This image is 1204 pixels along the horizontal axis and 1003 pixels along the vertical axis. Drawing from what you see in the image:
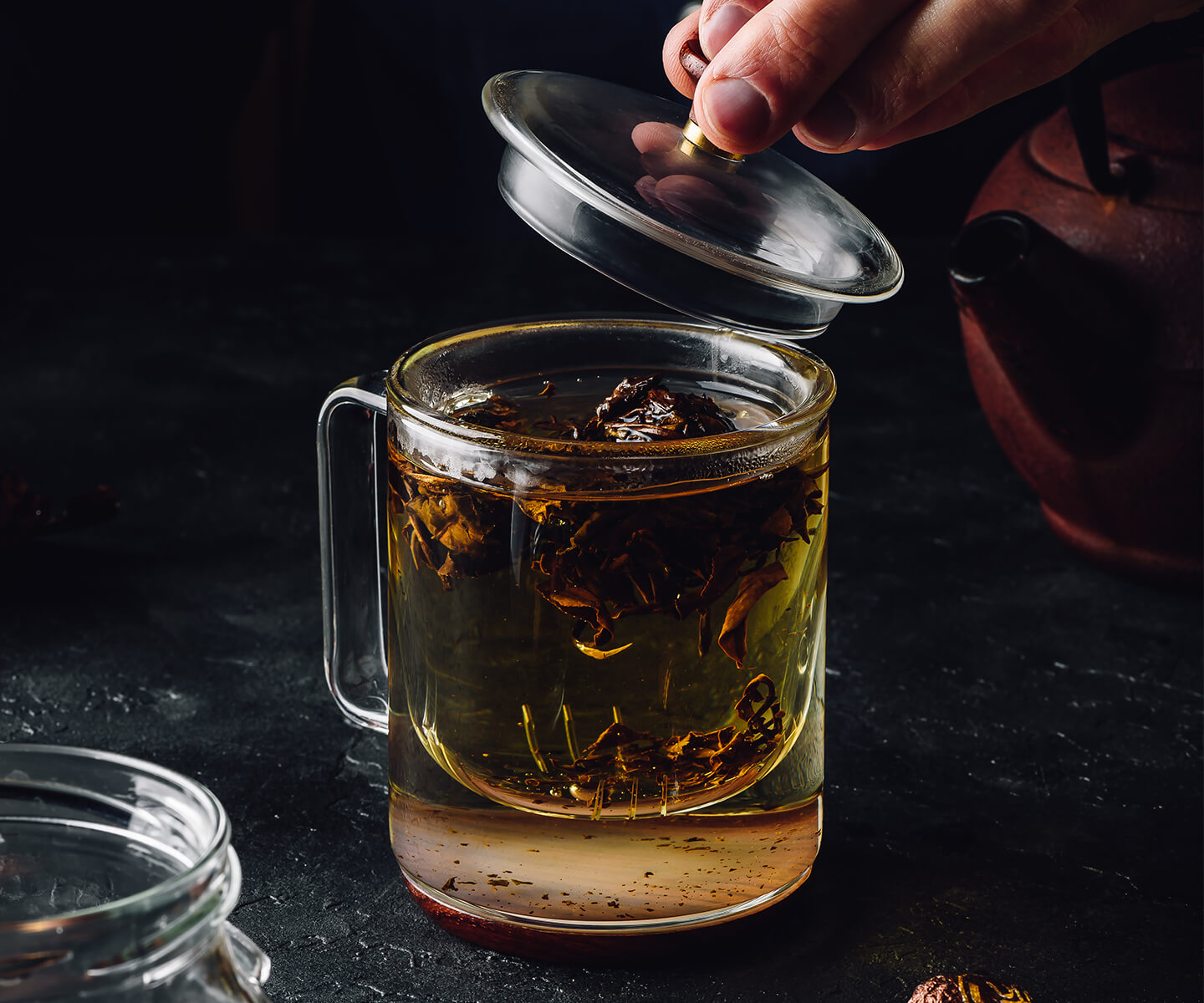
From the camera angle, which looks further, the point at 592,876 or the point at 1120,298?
the point at 1120,298

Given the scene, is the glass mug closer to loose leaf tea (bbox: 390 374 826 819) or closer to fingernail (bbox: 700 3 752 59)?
loose leaf tea (bbox: 390 374 826 819)

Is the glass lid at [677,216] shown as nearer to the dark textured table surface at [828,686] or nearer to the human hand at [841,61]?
the human hand at [841,61]

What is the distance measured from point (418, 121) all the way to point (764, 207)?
77.0 inches

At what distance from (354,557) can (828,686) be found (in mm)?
354

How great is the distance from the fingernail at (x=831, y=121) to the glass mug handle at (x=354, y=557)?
0.25 m

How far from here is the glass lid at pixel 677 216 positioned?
60cm

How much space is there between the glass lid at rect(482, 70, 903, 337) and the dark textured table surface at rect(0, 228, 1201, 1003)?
278mm

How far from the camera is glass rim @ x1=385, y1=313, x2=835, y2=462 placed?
23.1 inches

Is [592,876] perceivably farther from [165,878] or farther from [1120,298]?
[1120,298]

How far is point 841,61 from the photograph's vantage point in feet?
2.09

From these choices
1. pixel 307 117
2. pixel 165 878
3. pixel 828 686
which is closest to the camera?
pixel 165 878

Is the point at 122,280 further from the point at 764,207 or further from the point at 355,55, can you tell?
the point at 764,207

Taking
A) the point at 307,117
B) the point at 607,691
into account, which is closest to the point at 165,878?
the point at 607,691

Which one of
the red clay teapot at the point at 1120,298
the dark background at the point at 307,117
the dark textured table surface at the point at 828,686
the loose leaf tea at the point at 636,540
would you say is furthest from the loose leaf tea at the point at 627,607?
the dark background at the point at 307,117
